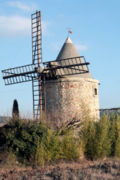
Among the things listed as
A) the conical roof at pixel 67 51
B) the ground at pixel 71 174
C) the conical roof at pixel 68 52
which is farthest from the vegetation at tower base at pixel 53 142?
the conical roof at pixel 67 51

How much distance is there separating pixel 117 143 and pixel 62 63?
5.31 m

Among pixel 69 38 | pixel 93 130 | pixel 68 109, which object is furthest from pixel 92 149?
pixel 69 38

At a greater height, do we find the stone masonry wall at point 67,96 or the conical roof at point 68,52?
the conical roof at point 68,52

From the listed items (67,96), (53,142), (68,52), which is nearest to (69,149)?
(53,142)

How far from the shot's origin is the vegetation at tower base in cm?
929

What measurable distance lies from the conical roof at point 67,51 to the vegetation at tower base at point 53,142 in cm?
513

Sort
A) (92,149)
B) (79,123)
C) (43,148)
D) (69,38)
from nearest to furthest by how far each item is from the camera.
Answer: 1. (43,148)
2. (92,149)
3. (79,123)
4. (69,38)

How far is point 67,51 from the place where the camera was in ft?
49.2

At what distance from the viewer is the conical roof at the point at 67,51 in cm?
1484

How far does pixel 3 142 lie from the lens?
9.68 metres

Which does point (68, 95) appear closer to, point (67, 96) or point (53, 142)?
point (67, 96)

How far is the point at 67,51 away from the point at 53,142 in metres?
6.55

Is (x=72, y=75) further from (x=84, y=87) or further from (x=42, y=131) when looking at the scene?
(x=42, y=131)

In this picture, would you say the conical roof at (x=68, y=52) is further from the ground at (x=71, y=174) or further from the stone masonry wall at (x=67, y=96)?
the ground at (x=71, y=174)
